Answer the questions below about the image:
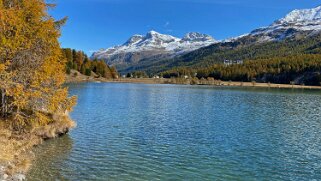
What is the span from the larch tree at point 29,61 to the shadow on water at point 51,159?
272 cm

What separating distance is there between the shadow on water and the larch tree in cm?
272

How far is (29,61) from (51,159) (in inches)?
362

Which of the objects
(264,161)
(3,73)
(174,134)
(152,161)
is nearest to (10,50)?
(3,73)

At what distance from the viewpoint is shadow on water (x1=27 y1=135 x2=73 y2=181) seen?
948 inches

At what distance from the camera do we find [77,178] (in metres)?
23.9

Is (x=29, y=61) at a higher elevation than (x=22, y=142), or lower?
higher

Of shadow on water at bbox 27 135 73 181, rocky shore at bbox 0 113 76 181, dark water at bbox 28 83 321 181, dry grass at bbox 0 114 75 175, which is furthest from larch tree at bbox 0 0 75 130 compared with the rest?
dark water at bbox 28 83 321 181

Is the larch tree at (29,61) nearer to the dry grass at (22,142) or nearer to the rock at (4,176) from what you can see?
the dry grass at (22,142)

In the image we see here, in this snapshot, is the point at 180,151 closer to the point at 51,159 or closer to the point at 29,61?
the point at 51,159

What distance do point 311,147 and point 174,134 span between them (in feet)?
49.4

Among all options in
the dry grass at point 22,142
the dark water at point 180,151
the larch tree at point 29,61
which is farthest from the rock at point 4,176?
the larch tree at point 29,61

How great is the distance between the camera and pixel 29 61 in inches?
1222

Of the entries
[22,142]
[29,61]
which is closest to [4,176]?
[22,142]

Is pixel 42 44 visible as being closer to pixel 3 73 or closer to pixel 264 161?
pixel 3 73
